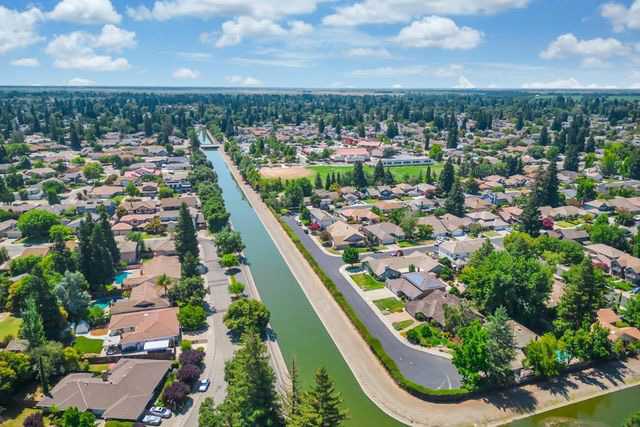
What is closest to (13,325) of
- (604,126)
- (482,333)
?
(482,333)

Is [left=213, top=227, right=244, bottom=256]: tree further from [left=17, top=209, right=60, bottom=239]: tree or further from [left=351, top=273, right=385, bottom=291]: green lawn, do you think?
[left=17, top=209, right=60, bottom=239]: tree

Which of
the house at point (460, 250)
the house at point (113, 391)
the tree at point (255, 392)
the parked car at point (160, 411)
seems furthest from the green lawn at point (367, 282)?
the tree at point (255, 392)

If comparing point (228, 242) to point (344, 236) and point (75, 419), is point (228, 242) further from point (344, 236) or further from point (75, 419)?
point (75, 419)

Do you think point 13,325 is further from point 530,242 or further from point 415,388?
point 530,242

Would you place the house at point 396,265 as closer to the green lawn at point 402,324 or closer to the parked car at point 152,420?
the green lawn at point 402,324

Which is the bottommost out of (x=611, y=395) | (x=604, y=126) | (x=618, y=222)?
(x=611, y=395)

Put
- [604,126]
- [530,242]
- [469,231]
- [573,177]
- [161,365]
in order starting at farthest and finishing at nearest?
[604,126] < [573,177] < [469,231] < [530,242] < [161,365]
